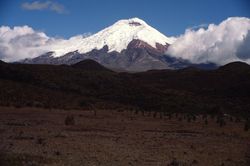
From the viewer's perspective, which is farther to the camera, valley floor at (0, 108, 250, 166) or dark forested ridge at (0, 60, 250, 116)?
dark forested ridge at (0, 60, 250, 116)

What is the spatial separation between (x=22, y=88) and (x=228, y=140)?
4056cm

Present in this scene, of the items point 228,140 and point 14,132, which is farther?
point 228,140

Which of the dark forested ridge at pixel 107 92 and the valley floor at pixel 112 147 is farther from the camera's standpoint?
the dark forested ridge at pixel 107 92

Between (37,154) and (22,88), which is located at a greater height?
(22,88)

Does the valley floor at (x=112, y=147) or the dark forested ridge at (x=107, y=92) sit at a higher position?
the dark forested ridge at (x=107, y=92)

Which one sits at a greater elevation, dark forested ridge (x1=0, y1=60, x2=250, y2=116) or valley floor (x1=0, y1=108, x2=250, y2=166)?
dark forested ridge (x1=0, y1=60, x2=250, y2=116)

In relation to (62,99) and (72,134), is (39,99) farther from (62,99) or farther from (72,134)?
(72,134)

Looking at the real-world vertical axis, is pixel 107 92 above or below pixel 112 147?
above

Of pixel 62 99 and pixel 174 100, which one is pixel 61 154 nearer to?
pixel 62 99

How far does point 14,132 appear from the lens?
25.1 meters

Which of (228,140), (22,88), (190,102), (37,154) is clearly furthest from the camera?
(190,102)

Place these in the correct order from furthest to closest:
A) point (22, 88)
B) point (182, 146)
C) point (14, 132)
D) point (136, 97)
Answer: point (136, 97)
point (22, 88)
point (14, 132)
point (182, 146)

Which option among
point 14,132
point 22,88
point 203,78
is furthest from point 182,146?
point 203,78

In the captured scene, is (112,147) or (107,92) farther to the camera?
(107,92)
